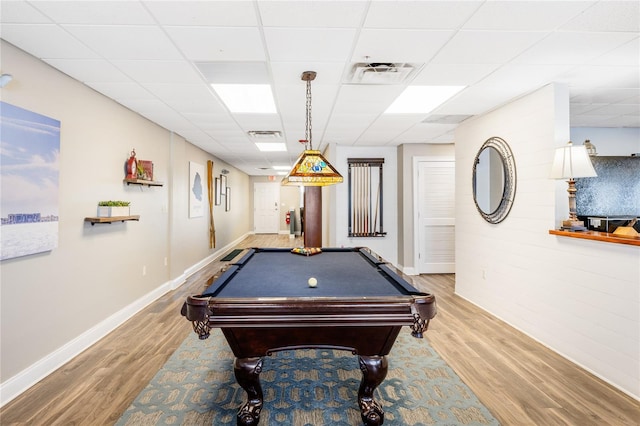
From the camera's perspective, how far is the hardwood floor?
193 cm

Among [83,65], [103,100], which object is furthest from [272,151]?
[83,65]

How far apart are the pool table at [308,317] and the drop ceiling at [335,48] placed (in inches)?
62.5

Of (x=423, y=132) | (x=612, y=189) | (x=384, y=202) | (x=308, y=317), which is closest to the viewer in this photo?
(x=308, y=317)

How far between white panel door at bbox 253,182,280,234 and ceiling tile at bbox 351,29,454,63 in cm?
1001

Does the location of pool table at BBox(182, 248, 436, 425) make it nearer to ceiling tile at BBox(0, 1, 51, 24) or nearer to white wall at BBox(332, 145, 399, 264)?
ceiling tile at BBox(0, 1, 51, 24)

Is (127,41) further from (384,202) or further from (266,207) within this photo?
(266,207)

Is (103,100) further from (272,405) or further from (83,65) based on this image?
(272,405)

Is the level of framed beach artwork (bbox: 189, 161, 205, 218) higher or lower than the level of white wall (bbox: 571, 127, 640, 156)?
lower

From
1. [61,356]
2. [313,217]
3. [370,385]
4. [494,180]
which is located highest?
[494,180]

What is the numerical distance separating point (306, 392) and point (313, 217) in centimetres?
408

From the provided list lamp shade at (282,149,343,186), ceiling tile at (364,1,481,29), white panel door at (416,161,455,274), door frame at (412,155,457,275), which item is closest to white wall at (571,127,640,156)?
white panel door at (416,161,455,274)

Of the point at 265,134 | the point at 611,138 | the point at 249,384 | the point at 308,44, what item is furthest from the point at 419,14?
the point at 611,138

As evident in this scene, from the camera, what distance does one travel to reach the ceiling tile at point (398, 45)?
6.63 feet

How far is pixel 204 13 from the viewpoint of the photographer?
1811 millimetres
